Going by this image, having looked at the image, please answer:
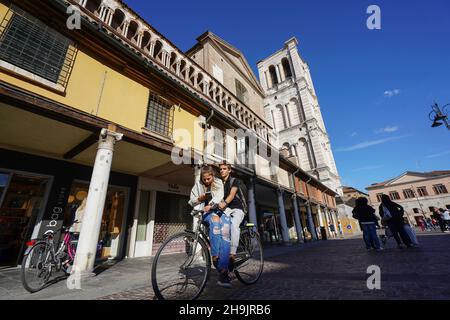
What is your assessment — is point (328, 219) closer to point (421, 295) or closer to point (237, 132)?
point (237, 132)

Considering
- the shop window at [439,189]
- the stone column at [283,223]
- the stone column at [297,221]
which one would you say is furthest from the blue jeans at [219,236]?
the shop window at [439,189]

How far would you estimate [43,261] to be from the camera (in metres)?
3.90

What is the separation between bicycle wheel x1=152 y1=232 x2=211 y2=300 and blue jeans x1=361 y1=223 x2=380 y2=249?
664 centimetres

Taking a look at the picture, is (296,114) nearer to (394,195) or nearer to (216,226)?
(216,226)

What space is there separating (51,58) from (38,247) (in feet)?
15.6

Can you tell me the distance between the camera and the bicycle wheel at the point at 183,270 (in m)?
2.32

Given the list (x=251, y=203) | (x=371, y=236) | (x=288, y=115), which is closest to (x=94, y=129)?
(x=251, y=203)

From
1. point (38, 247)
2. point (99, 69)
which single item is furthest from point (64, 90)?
point (38, 247)

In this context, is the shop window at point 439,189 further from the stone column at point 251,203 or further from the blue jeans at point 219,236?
the blue jeans at point 219,236

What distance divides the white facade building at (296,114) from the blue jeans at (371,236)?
83.2 ft

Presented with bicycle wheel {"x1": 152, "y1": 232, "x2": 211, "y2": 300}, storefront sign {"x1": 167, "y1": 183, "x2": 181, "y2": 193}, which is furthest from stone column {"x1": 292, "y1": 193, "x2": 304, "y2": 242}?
bicycle wheel {"x1": 152, "y1": 232, "x2": 211, "y2": 300}

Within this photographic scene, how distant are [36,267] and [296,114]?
3788cm

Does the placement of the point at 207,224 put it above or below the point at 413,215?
below
